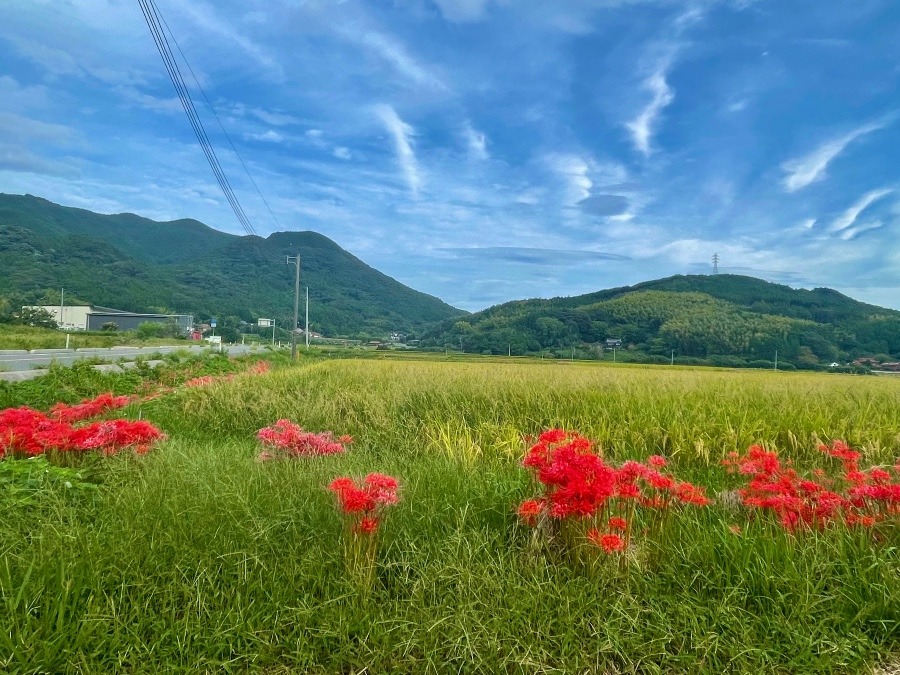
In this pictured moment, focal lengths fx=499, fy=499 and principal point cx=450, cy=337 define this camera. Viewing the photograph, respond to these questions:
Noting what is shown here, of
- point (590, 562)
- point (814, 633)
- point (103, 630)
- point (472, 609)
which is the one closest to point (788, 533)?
point (814, 633)

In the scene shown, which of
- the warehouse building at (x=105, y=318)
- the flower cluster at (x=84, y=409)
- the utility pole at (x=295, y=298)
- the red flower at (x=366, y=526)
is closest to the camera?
the red flower at (x=366, y=526)

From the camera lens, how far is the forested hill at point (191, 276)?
5397 centimetres

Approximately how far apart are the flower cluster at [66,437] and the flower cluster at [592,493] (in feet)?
9.78

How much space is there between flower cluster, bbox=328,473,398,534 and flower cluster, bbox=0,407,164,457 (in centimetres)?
230

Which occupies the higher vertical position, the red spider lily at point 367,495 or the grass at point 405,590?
the red spider lily at point 367,495

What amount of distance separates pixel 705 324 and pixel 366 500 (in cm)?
5333

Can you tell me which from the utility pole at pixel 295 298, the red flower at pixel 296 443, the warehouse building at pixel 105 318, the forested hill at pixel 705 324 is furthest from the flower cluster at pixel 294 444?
the warehouse building at pixel 105 318

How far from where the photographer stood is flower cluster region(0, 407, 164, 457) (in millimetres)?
3588

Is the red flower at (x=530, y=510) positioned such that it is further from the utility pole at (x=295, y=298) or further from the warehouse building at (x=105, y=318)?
the warehouse building at (x=105, y=318)

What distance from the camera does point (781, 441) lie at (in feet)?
17.6

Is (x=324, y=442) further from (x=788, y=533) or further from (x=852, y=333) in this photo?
(x=852, y=333)

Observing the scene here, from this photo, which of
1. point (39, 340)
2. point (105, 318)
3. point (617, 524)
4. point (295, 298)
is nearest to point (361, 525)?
point (617, 524)

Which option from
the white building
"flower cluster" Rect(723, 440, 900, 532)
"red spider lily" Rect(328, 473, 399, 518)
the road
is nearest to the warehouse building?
the white building

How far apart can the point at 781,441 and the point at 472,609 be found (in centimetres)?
482
